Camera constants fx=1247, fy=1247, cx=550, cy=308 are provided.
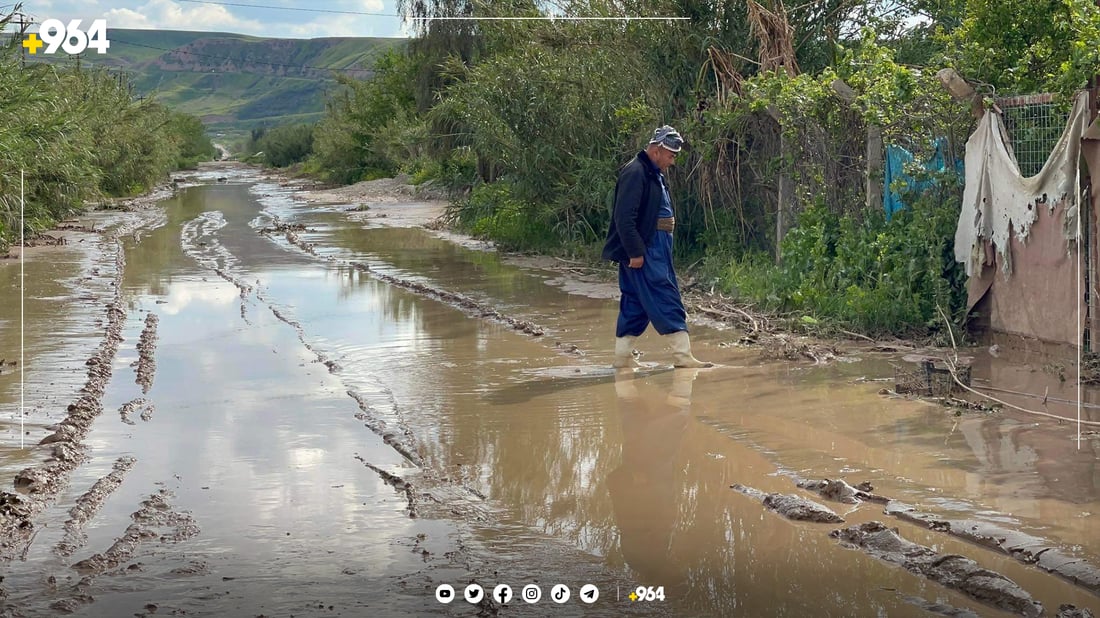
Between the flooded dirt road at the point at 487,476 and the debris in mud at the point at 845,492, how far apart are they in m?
0.04

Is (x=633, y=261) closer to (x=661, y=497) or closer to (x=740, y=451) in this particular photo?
(x=740, y=451)

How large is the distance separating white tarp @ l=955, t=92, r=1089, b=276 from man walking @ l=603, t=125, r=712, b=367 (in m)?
2.43

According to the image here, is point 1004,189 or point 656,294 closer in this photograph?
point 656,294

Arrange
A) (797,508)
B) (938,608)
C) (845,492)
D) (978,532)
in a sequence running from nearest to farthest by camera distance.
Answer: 1. (938,608)
2. (978,532)
3. (797,508)
4. (845,492)

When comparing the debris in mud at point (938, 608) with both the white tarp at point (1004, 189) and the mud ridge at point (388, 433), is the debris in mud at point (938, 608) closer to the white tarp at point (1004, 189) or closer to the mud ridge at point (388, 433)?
the mud ridge at point (388, 433)

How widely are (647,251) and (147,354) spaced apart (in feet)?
14.1

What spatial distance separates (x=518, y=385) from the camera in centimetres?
895

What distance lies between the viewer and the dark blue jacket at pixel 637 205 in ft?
29.8

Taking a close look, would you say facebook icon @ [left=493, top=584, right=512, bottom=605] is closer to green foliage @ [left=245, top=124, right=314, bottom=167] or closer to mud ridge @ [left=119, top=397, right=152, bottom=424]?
mud ridge @ [left=119, top=397, right=152, bottom=424]

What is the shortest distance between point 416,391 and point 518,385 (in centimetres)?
73

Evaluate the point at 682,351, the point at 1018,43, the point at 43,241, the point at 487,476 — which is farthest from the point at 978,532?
the point at 43,241

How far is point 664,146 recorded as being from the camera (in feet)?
29.7

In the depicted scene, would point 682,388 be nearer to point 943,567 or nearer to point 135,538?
point 943,567

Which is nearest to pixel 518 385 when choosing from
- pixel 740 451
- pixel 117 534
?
pixel 740 451
